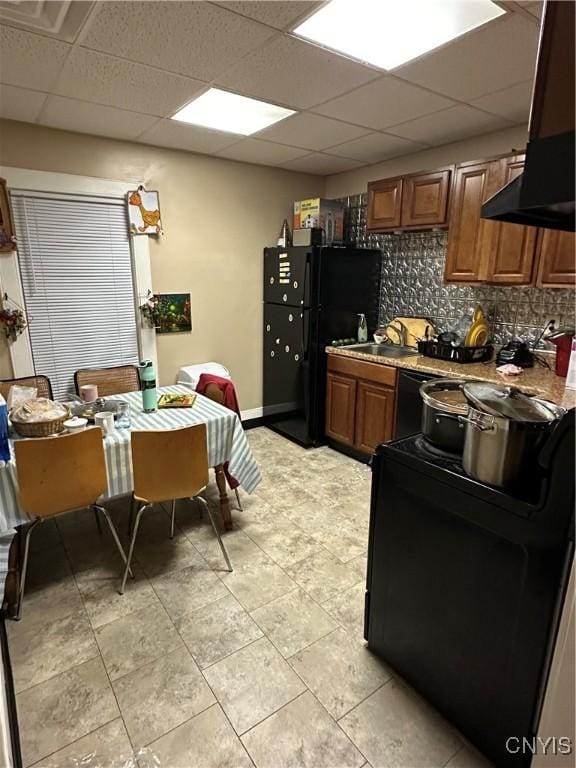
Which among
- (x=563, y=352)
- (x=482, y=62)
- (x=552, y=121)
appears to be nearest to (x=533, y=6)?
(x=482, y=62)

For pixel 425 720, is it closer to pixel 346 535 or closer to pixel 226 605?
pixel 226 605

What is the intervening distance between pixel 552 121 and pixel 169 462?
6.33ft

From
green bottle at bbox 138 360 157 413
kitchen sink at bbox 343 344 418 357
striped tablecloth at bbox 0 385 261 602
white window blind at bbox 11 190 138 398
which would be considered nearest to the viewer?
striped tablecloth at bbox 0 385 261 602

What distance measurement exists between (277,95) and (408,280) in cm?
195

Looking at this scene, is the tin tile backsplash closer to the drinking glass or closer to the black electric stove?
the black electric stove

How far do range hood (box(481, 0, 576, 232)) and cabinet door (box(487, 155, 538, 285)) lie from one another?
6.18 feet

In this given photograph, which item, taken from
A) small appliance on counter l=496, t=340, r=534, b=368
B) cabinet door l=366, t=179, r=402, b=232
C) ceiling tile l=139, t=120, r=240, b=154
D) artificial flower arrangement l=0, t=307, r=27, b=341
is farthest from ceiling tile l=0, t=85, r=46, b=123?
small appliance on counter l=496, t=340, r=534, b=368

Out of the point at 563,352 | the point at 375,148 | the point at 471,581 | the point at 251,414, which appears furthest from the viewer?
the point at 251,414

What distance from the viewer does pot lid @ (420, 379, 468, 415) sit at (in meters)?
1.51

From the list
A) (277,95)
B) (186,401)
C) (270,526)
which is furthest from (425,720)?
(277,95)

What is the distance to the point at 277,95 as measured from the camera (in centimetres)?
238

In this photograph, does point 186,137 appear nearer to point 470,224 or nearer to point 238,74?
point 238,74

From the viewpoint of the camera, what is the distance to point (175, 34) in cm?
178

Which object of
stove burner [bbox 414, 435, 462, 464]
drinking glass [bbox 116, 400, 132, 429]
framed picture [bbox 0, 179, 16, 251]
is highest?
framed picture [bbox 0, 179, 16, 251]
